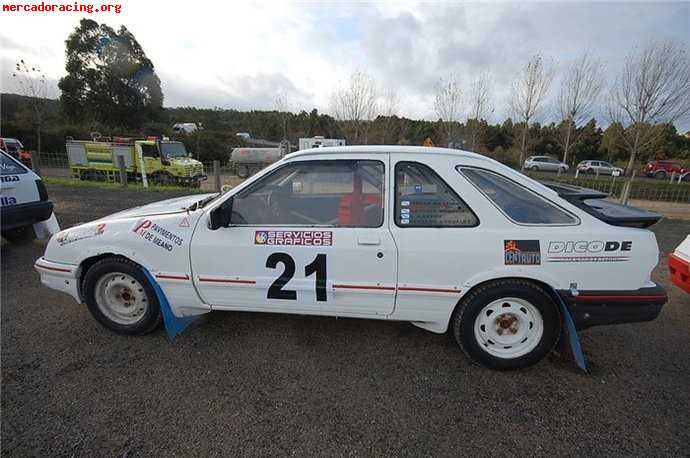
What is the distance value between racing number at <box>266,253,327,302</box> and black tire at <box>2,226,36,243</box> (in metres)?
5.44

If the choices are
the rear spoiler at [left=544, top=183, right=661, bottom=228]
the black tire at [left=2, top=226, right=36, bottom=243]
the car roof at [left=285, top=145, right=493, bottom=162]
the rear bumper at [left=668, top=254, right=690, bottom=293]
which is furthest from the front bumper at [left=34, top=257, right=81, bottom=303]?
the rear bumper at [left=668, top=254, right=690, bottom=293]

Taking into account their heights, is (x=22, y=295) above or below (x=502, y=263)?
below

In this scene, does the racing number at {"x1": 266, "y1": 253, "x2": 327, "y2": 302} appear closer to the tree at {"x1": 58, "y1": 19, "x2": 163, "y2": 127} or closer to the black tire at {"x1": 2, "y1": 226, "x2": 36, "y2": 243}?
the black tire at {"x1": 2, "y1": 226, "x2": 36, "y2": 243}

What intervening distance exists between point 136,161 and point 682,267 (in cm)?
1780

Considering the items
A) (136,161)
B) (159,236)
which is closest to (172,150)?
(136,161)

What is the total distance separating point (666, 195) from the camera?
12266 millimetres

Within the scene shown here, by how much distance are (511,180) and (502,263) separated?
0.66 meters

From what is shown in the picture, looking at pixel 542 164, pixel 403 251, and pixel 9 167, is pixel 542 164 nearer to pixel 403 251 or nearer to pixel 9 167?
pixel 403 251

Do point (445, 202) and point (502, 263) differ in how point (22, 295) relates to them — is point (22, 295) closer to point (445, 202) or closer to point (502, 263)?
point (445, 202)

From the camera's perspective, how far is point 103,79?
3098 centimetres

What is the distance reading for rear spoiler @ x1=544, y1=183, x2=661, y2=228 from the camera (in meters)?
2.38

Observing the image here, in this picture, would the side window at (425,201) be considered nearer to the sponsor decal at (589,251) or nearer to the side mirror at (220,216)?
the sponsor decal at (589,251)

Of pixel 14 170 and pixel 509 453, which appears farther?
pixel 14 170

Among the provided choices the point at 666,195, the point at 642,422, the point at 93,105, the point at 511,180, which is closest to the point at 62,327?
the point at 511,180
